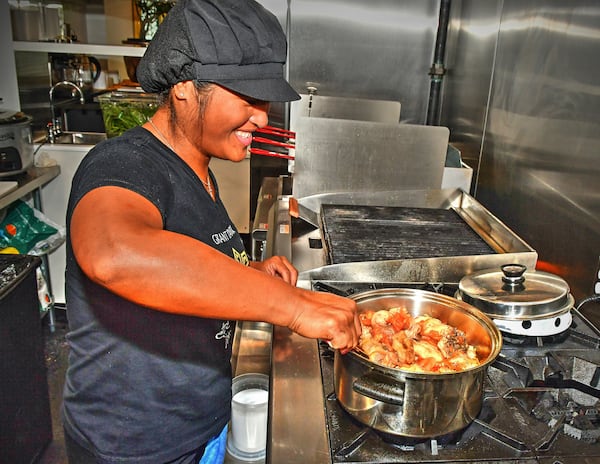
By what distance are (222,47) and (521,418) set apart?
32.9 inches

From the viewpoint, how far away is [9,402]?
5.88 ft

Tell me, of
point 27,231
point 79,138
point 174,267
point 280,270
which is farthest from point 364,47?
point 174,267

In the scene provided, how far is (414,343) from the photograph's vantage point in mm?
1055

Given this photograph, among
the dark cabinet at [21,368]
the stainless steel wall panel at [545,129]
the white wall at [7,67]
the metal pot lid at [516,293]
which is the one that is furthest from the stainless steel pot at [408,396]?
the white wall at [7,67]

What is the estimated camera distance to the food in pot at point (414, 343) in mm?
987

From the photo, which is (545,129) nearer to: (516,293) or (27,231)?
(516,293)

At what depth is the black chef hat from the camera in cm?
78

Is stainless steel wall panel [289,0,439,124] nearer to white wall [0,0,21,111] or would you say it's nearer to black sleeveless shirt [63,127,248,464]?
white wall [0,0,21,111]

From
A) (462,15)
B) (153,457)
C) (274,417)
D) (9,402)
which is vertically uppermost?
(462,15)

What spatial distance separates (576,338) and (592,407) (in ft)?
0.92

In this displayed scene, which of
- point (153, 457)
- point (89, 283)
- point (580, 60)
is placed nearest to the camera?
point (89, 283)

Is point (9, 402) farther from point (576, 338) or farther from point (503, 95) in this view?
point (503, 95)

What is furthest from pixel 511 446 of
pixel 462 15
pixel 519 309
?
pixel 462 15

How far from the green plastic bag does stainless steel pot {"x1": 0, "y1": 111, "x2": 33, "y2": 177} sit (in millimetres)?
234
